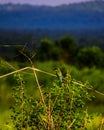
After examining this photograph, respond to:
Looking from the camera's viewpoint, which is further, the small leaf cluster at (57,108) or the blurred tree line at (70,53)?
the blurred tree line at (70,53)

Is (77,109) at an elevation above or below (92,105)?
above

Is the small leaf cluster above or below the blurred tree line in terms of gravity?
above

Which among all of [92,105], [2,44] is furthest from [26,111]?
[92,105]

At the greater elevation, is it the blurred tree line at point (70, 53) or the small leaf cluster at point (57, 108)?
the small leaf cluster at point (57, 108)

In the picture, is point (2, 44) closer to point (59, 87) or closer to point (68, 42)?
point (59, 87)

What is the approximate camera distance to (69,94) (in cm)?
315

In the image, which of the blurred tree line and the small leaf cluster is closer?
the small leaf cluster

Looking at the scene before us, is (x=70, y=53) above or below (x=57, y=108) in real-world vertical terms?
below

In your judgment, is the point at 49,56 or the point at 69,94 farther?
the point at 49,56

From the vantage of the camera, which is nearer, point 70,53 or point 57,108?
point 57,108

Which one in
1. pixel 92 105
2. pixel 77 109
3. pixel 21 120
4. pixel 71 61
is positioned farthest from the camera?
pixel 71 61

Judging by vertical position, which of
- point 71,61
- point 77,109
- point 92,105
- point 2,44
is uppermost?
point 2,44

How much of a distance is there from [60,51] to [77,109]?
176 feet

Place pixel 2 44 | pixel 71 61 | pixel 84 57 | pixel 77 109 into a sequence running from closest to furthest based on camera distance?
pixel 2 44 < pixel 77 109 < pixel 84 57 < pixel 71 61
